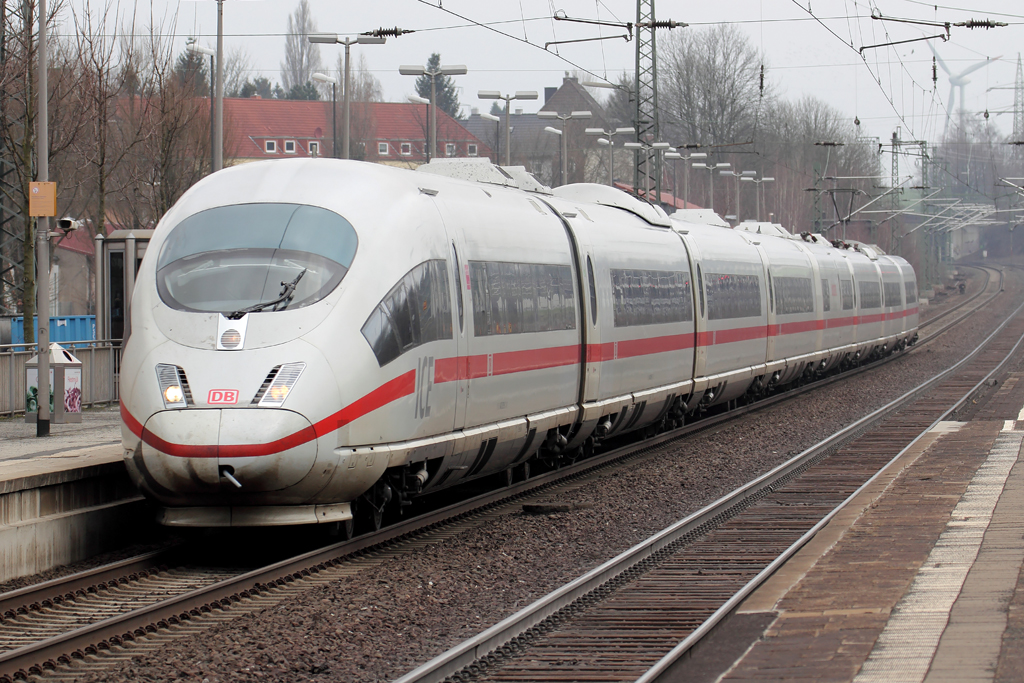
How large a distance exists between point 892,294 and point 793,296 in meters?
15.4

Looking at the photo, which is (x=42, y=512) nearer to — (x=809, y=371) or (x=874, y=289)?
(x=809, y=371)

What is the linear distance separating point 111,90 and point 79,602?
19.7 metres

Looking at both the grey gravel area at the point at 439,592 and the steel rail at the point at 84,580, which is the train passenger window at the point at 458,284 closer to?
the grey gravel area at the point at 439,592

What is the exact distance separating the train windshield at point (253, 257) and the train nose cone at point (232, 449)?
0.88 m

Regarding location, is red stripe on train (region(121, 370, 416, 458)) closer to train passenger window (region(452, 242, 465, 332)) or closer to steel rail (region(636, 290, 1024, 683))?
train passenger window (region(452, 242, 465, 332))

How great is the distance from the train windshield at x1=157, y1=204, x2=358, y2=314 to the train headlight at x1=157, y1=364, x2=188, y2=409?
1.74ft

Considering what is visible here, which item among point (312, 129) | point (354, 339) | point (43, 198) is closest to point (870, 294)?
point (43, 198)

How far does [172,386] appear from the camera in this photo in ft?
28.5

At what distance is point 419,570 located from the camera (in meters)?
9.16

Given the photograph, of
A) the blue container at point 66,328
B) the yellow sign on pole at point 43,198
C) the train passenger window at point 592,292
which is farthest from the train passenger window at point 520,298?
the blue container at point 66,328

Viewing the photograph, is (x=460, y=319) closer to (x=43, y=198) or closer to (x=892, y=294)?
(x=43, y=198)

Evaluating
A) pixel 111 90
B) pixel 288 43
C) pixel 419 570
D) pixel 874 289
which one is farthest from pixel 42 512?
pixel 288 43

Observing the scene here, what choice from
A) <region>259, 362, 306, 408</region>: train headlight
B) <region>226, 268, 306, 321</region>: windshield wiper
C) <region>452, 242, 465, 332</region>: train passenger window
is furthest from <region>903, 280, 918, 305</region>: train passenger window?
<region>259, 362, 306, 408</region>: train headlight

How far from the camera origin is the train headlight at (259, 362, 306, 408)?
8508 millimetres
